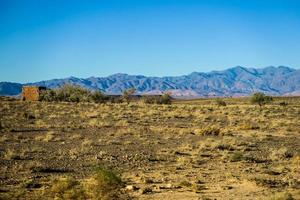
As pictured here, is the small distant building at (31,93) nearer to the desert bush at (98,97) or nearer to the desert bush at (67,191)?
the desert bush at (98,97)

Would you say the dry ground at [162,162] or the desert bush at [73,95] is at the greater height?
the desert bush at [73,95]

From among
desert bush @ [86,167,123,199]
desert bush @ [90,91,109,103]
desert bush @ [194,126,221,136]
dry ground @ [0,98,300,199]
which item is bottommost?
dry ground @ [0,98,300,199]

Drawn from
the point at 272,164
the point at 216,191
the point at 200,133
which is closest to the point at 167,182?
the point at 216,191

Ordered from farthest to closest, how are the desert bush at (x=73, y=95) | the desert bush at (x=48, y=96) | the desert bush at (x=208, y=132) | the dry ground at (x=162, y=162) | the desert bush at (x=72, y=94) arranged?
the desert bush at (x=72, y=94)
the desert bush at (x=73, y=95)
the desert bush at (x=48, y=96)
the desert bush at (x=208, y=132)
the dry ground at (x=162, y=162)

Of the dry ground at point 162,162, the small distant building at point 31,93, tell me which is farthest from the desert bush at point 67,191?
the small distant building at point 31,93

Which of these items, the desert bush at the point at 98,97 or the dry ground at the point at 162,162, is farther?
the desert bush at the point at 98,97

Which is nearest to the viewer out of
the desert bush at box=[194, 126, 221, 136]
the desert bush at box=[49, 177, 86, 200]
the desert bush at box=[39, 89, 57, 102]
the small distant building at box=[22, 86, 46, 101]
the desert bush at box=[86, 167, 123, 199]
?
the desert bush at box=[49, 177, 86, 200]

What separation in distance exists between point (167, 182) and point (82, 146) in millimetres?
10273

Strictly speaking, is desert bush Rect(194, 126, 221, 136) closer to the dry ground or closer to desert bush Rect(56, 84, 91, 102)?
the dry ground

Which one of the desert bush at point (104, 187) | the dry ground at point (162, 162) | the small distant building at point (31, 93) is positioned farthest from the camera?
the small distant building at point (31, 93)

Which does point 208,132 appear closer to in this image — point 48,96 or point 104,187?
point 104,187

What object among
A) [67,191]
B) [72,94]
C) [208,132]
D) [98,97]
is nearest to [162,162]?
[67,191]

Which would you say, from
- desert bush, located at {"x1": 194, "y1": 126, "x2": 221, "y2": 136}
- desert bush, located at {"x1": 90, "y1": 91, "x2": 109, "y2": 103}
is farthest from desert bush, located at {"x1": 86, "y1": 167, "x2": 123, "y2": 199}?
desert bush, located at {"x1": 90, "y1": 91, "x2": 109, "y2": 103}

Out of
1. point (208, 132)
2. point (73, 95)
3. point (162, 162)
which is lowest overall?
point (162, 162)
